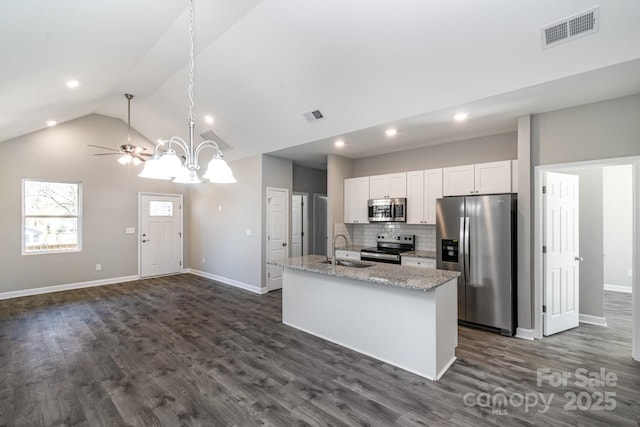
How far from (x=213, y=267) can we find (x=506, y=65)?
6.70m

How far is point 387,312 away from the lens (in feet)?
9.74

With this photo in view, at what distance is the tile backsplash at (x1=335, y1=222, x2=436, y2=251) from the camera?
5.12 meters

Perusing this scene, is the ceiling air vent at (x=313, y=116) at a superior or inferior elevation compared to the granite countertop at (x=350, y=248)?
superior

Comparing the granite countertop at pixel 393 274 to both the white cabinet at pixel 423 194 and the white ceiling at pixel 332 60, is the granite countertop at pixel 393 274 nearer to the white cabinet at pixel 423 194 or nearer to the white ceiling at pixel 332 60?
the white cabinet at pixel 423 194

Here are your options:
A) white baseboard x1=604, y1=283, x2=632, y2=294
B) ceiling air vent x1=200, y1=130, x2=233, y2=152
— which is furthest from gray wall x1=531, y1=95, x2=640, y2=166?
ceiling air vent x1=200, y1=130, x2=233, y2=152

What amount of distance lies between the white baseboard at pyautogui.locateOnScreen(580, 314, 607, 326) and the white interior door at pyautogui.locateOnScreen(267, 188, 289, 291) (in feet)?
16.5

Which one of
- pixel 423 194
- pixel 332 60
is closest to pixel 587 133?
pixel 423 194

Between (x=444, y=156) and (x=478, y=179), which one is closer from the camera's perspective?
(x=478, y=179)

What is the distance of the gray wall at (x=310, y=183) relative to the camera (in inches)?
275

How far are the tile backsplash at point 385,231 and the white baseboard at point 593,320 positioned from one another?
219 cm

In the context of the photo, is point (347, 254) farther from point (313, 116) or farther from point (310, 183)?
point (313, 116)

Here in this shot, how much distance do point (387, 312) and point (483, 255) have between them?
1745 mm

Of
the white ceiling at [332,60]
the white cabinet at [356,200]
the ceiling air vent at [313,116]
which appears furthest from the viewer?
the white cabinet at [356,200]

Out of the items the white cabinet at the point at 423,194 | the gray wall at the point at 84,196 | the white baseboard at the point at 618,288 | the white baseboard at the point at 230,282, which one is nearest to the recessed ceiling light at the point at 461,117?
the white cabinet at the point at 423,194
